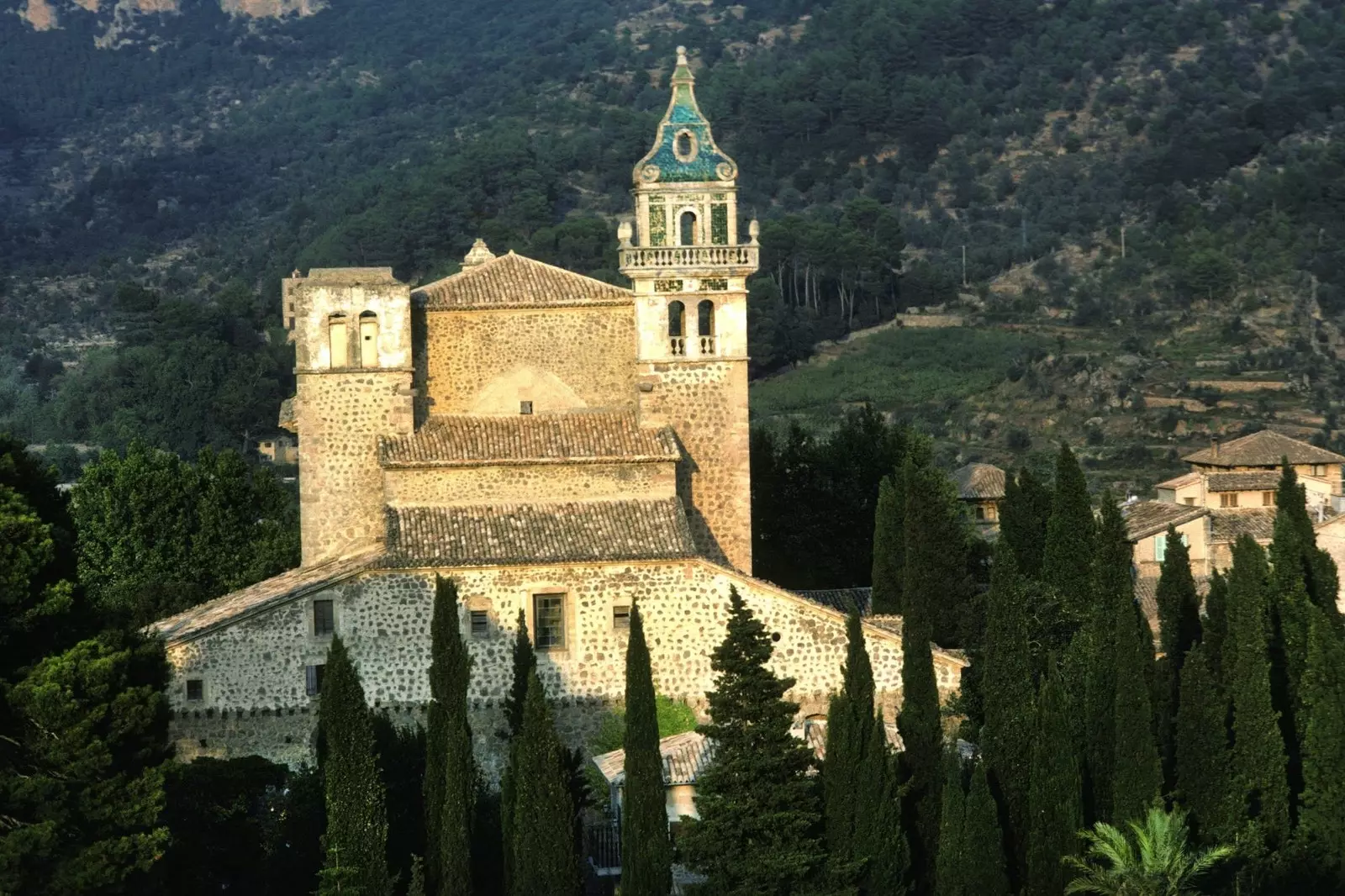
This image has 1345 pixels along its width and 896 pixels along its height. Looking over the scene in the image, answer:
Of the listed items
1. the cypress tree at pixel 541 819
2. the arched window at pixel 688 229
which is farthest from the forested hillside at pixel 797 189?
the cypress tree at pixel 541 819

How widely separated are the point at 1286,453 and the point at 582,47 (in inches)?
4296

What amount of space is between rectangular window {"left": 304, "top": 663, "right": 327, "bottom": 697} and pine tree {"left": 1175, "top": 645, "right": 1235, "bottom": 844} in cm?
1319

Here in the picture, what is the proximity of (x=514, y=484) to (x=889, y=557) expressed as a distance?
8013 mm

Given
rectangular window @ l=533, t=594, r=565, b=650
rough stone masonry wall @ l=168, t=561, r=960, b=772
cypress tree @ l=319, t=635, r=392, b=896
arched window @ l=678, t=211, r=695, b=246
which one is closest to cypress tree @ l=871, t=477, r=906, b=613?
rough stone masonry wall @ l=168, t=561, r=960, b=772

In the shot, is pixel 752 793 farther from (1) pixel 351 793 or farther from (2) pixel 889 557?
(2) pixel 889 557

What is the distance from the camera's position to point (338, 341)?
1906 inches

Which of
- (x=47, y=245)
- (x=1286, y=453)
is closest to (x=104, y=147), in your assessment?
(x=47, y=245)

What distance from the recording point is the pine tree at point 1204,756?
4169 cm

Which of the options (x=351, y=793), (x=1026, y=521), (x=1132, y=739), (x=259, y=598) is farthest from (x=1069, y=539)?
(x=351, y=793)

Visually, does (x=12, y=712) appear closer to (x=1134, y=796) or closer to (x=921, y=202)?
(x=1134, y=796)

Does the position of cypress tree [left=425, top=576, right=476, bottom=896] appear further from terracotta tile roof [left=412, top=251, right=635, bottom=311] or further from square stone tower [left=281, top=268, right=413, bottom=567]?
terracotta tile roof [left=412, top=251, right=635, bottom=311]

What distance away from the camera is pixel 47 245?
6398 inches

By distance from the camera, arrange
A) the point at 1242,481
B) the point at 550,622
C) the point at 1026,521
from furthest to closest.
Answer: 1. the point at 1242,481
2. the point at 1026,521
3. the point at 550,622

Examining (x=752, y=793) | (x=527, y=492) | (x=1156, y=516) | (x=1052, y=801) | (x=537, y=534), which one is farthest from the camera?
(x=1156, y=516)
